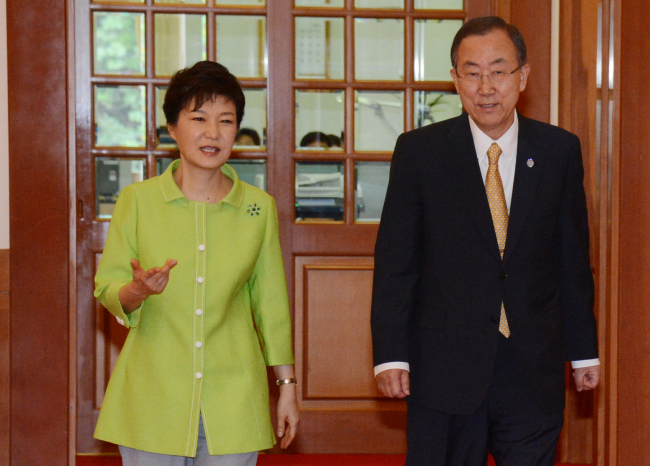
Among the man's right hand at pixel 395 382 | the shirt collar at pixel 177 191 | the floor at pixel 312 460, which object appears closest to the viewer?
the shirt collar at pixel 177 191

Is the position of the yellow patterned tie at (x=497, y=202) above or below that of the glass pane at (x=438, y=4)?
below

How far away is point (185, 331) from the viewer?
1634 millimetres

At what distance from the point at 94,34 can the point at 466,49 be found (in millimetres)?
2043

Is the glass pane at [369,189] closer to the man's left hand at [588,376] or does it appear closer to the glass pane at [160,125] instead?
the glass pane at [160,125]

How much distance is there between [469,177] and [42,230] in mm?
1885

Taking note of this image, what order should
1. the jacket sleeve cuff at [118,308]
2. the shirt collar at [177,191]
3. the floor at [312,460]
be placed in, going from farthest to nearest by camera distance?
1. the floor at [312,460]
2. the shirt collar at [177,191]
3. the jacket sleeve cuff at [118,308]

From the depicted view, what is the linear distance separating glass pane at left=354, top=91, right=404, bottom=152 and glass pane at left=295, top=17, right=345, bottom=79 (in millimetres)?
176

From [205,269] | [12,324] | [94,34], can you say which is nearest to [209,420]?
[205,269]

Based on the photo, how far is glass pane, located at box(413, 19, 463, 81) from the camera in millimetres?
3469

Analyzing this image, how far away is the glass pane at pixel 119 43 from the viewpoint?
11.0 feet

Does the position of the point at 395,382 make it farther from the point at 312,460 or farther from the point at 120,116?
the point at 120,116

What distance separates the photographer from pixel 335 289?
11.1 feet

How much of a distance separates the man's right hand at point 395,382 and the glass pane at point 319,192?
1.68 metres

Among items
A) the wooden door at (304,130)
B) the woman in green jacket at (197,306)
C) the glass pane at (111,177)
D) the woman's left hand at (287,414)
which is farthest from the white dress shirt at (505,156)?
the glass pane at (111,177)
